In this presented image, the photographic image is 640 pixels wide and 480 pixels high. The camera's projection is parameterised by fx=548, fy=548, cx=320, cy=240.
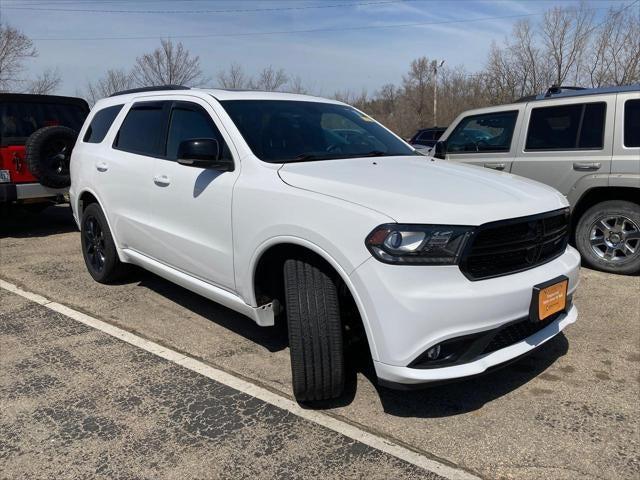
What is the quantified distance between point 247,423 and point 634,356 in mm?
2706

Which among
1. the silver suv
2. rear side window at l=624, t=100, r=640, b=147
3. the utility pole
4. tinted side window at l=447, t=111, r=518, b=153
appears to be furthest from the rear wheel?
the utility pole

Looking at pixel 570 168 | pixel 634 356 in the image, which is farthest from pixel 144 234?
pixel 570 168

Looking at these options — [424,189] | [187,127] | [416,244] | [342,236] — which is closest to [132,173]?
[187,127]

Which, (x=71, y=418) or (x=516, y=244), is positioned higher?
(x=516, y=244)

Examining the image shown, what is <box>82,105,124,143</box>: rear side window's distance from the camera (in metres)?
5.21

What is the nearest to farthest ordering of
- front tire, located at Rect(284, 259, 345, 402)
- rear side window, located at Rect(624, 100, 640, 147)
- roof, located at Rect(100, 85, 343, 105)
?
front tire, located at Rect(284, 259, 345, 402) → roof, located at Rect(100, 85, 343, 105) → rear side window, located at Rect(624, 100, 640, 147)

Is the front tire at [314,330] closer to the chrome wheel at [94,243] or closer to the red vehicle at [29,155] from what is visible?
the chrome wheel at [94,243]

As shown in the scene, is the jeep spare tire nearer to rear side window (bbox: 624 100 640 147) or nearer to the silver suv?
the silver suv

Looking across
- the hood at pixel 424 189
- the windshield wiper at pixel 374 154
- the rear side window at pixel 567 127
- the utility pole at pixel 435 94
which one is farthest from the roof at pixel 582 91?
the utility pole at pixel 435 94

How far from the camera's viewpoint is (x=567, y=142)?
19.2 ft

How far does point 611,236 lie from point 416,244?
12.8 feet

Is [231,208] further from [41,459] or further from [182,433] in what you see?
[41,459]

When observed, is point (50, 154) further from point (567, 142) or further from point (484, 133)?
point (567, 142)

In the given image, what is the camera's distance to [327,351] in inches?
115
